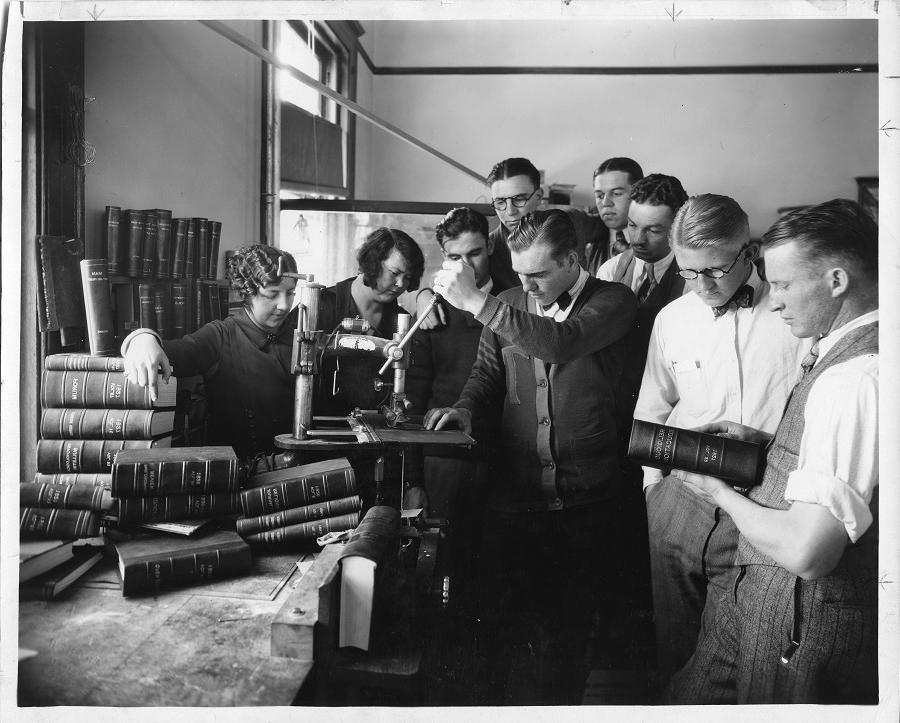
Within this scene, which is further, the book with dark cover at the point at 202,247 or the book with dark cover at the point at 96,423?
the book with dark cover at the point at 202,247

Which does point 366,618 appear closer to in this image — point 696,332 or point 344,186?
point 696,332

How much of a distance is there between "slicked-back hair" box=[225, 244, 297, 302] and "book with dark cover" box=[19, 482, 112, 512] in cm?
64

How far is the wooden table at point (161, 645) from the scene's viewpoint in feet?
3.66

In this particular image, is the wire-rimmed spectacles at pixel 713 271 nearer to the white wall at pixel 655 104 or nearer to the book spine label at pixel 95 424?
the white wall at pixel 655 104

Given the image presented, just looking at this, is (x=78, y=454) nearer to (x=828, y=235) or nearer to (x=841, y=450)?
(x=841, y=450)

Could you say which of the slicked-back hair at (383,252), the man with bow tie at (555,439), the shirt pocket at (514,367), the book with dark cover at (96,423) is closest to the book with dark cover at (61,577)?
the book with dark cover at (96,423)

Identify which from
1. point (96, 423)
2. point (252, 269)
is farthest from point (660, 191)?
point (96, 423)

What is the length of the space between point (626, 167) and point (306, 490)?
1.25 meters

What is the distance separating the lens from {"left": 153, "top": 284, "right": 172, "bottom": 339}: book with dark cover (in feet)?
6.26

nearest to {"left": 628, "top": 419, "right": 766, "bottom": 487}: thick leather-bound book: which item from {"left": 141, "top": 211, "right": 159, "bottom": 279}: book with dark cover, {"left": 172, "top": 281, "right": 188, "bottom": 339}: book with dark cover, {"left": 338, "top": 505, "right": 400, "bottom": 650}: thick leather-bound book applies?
{"left": 338, "top": 505, "right": 400, "bottom": 650}: thick leather-bound book

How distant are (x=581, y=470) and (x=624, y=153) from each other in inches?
35.6

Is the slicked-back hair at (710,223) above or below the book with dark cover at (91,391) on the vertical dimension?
above

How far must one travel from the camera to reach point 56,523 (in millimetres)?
1447

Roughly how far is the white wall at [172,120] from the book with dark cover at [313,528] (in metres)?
0.96
